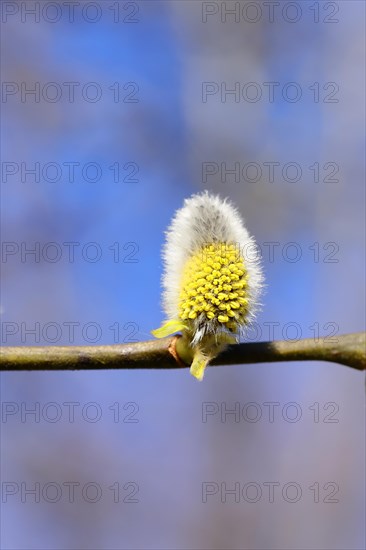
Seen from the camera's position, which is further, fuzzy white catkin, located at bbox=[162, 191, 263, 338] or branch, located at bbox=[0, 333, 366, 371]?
fuzzy white catkin, located at bbox=[162, 191, 263, 338]

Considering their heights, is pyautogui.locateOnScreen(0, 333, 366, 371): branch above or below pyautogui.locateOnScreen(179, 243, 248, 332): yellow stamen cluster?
below

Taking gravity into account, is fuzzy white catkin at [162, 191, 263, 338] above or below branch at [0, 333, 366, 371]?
above

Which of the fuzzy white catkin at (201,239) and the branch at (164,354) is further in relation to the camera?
the fuzzy white catkin at (201,239)

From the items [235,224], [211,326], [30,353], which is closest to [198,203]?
[235,224]

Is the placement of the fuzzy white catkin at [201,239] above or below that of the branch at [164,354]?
above
